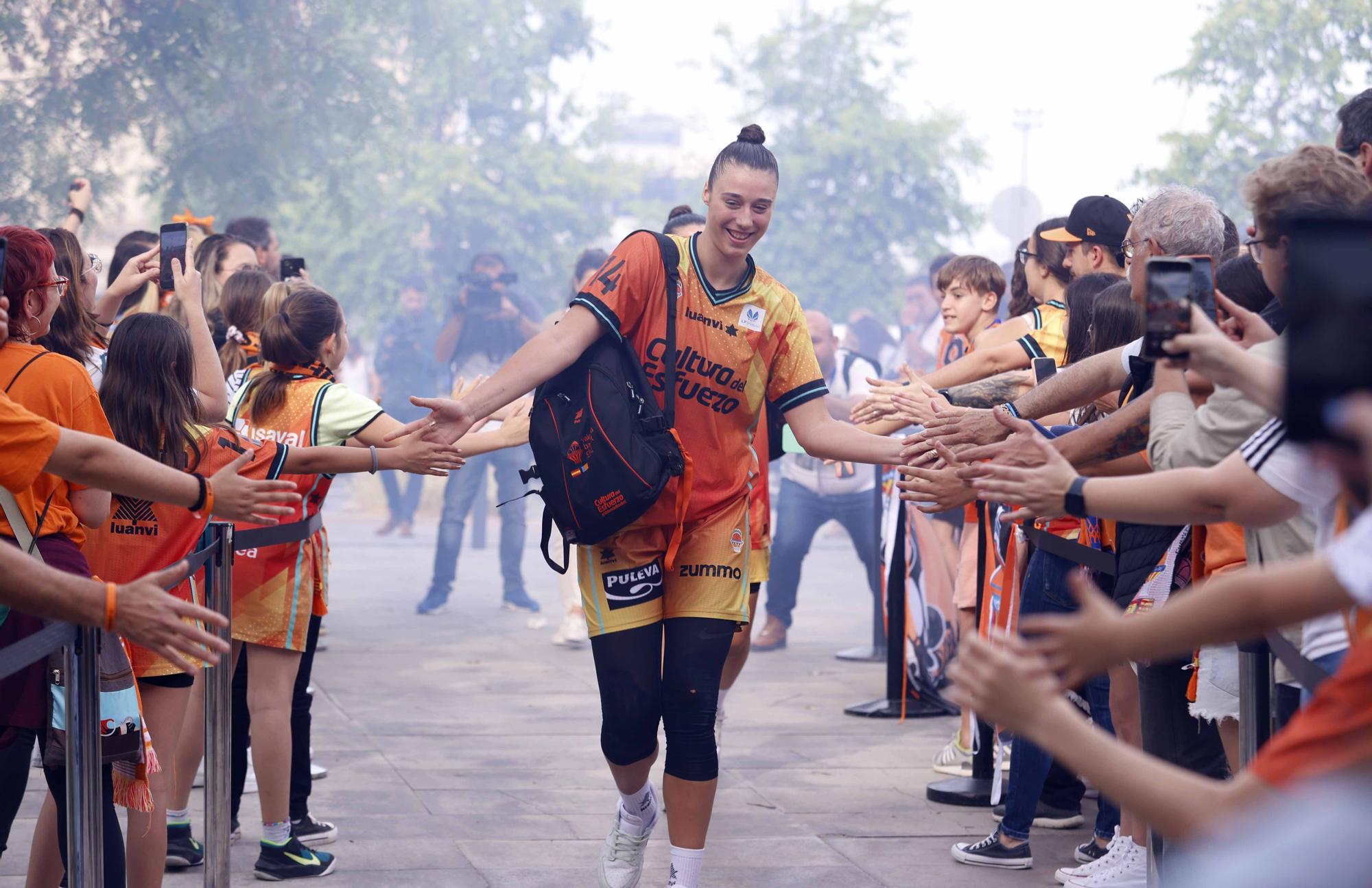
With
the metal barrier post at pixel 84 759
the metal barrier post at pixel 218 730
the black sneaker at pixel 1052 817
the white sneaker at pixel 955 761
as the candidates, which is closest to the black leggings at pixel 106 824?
the metal barrier post at pixel 84 759

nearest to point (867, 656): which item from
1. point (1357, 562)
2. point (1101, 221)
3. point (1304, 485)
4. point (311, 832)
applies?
point (1101, 221)

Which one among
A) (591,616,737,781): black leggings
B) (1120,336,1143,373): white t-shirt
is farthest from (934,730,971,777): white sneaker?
(1120,336,1143,373): white t-shirt

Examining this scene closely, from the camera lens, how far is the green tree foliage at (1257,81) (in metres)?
23.5

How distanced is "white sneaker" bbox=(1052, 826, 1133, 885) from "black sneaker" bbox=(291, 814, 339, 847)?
263 centimetres

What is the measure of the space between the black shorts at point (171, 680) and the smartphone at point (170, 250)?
5.35 ft

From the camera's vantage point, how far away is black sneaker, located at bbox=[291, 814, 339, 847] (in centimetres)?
534

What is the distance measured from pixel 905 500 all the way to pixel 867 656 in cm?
494

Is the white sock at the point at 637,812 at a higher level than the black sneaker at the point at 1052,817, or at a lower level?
higher

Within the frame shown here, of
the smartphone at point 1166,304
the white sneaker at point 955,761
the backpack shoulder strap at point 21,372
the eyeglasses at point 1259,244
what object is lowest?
the white sneaker at point 955,761

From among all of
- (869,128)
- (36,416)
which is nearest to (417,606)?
(36,416)

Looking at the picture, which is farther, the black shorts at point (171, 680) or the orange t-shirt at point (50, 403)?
the black shorts at point (171, 680)

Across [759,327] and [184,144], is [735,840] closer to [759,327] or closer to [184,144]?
[759,327]

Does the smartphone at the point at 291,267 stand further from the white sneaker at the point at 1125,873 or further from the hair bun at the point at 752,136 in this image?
the white sneaker at the point at 1125,873

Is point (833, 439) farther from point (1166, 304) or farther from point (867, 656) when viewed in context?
point (867, 656)
